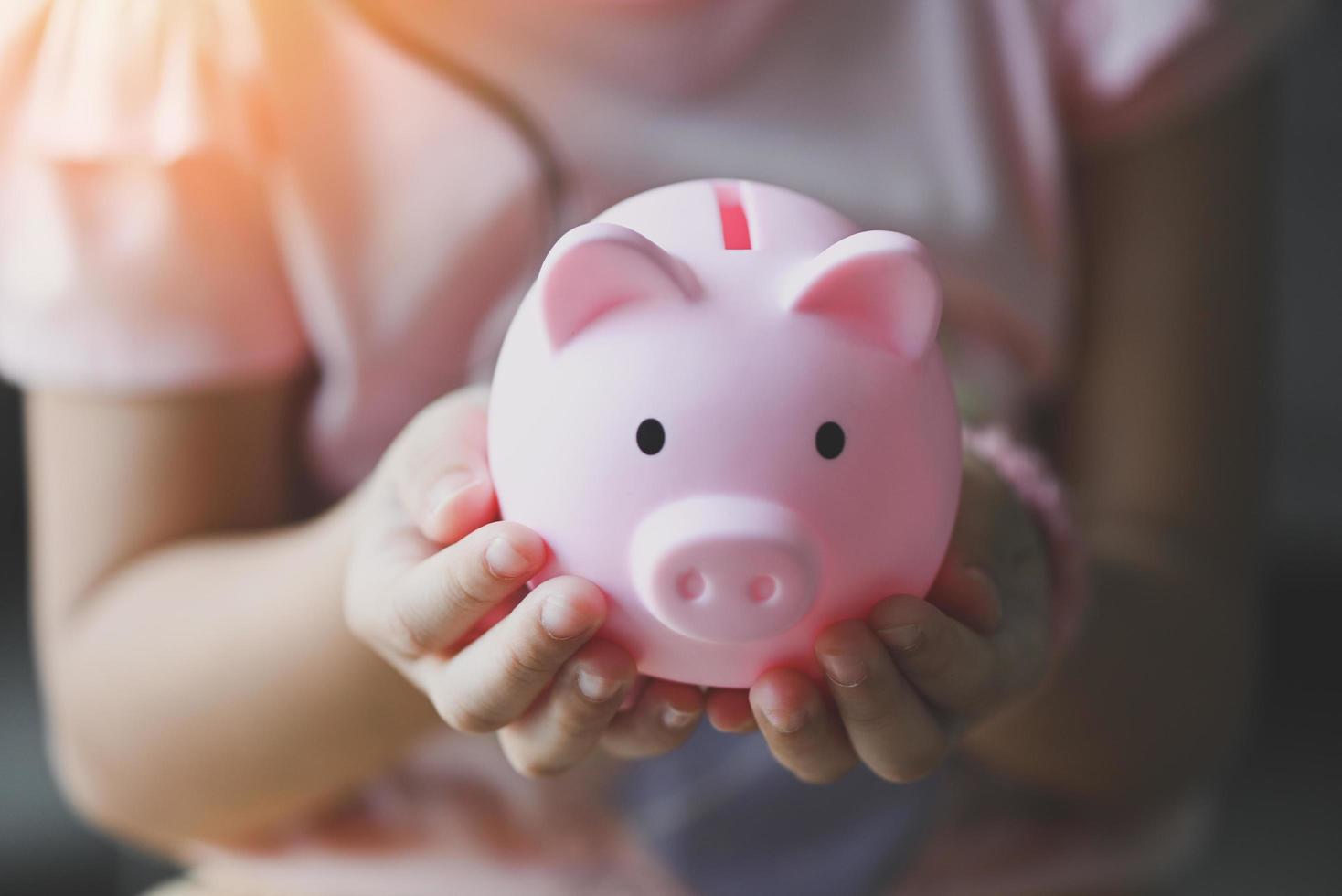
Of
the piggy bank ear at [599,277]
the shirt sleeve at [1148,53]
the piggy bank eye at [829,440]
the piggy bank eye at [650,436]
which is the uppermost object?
the shirt sleeve at [1148,53]

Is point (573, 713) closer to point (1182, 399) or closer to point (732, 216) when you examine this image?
point (732, 216)

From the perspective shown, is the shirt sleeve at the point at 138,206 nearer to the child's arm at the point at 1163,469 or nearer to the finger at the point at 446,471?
the finger at the point at 446,471

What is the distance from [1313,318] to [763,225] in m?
1.03

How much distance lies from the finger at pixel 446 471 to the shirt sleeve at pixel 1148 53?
39cm

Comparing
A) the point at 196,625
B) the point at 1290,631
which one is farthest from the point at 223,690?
the point at 1290,631

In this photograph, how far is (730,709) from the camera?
386mm

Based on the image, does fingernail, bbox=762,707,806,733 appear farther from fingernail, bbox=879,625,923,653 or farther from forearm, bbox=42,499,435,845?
forearm, bbox=42,499,435,845

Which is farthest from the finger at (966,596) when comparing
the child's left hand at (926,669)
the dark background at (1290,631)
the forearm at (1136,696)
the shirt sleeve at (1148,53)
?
the dark background at (1290,631)

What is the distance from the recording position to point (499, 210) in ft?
1.92

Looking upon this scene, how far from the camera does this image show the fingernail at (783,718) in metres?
0.35

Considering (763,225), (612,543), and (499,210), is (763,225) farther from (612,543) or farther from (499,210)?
(499,210)

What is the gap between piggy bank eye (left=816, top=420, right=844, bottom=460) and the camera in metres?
0.33

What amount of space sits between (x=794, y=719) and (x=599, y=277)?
13 centimetres

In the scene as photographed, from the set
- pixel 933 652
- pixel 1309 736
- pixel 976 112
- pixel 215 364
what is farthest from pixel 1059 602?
pixel 1309 736
